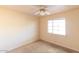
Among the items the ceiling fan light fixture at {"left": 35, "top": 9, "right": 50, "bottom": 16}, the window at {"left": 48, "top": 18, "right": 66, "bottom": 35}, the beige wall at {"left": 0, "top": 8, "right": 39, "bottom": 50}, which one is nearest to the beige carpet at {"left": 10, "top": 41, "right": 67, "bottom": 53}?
the beige wall at {"left": 0, "top": 8, "right": 39, "bottom": 50}

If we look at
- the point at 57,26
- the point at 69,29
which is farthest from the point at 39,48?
the point at 69,29

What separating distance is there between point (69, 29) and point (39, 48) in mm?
560

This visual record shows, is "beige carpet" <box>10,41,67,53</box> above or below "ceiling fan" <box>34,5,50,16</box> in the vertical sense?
below

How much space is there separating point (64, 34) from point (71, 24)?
0.19 metres

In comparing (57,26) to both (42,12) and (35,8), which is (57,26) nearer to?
(42,12)

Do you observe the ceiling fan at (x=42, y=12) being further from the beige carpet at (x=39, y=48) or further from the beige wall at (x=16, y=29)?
the beige carpet at (x=39, y=48)

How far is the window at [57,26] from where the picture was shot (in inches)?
51.6

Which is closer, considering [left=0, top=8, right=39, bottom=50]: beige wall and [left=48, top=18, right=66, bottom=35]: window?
[left=0, top=8, right=39, bottom=50]: beige wall

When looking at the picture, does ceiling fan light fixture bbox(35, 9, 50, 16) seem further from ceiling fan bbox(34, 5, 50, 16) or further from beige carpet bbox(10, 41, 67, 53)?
beige carpet bbox(10, 41, 67, 53)

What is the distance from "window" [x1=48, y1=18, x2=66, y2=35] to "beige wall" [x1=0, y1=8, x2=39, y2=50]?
0.77 ft

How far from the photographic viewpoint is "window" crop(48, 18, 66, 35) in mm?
1312

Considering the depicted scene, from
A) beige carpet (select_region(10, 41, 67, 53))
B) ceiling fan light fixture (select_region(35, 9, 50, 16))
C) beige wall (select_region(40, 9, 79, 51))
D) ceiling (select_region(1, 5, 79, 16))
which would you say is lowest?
beige carpet (select_region(10, 41, 67, 53))

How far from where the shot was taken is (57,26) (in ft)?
4.37

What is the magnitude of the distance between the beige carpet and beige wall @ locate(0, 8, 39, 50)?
0.08 m
